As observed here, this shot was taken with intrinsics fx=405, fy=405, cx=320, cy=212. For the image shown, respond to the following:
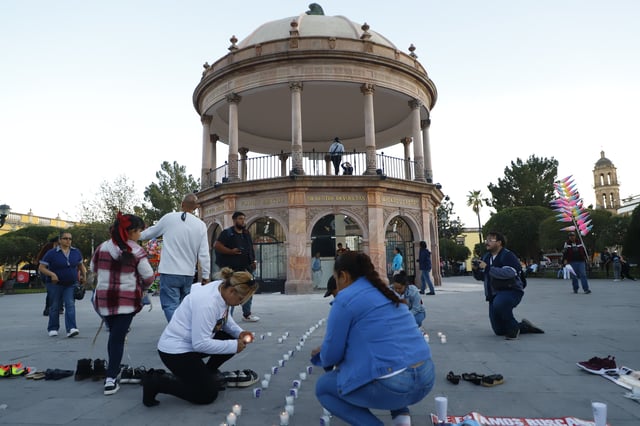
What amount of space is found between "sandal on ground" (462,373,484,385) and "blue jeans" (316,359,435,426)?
163 cm

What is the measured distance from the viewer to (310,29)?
21.2 metres

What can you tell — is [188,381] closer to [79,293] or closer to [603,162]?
[79,293]

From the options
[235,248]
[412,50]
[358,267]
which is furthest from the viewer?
[412,50]

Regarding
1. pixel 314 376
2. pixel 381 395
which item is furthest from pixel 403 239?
pixel 381 395

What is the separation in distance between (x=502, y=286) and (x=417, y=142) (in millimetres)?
15196

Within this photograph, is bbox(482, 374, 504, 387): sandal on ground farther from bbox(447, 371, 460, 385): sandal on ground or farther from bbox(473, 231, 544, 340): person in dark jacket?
bbox(473, 231, 544, 340): person in dark jacket

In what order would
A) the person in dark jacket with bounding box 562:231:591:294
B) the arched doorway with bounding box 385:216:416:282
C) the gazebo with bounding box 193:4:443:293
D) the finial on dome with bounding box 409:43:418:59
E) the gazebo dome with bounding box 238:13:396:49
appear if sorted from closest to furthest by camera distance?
the person in dark jacket with bounding box 562:231:591:294 → the gazebo with bounding box 193:4:443:293 → the arched doorway with bounding box 385:216:416:282 → the gazebo dome with bounding box 238:13:396:49 → the finial on dome with bounding box 409:43:418:59

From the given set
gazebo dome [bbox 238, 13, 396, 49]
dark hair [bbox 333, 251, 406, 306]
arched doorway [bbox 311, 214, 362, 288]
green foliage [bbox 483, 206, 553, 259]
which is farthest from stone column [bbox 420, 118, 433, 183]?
green foliage [bbox 483, 206, 553, 259]

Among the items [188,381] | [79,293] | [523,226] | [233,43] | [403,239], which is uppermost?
[233,43]

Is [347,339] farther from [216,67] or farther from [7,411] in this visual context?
[216,67]

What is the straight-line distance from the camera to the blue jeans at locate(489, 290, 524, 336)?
6.28 metres

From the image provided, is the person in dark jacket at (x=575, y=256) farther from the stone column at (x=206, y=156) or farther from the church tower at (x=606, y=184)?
the church tower at (x=606, y=184)

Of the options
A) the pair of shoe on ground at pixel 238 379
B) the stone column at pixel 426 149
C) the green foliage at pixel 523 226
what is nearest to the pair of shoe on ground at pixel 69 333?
the pair of shoe on ground at pixel 238 379

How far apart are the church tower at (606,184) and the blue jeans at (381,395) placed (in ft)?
367
